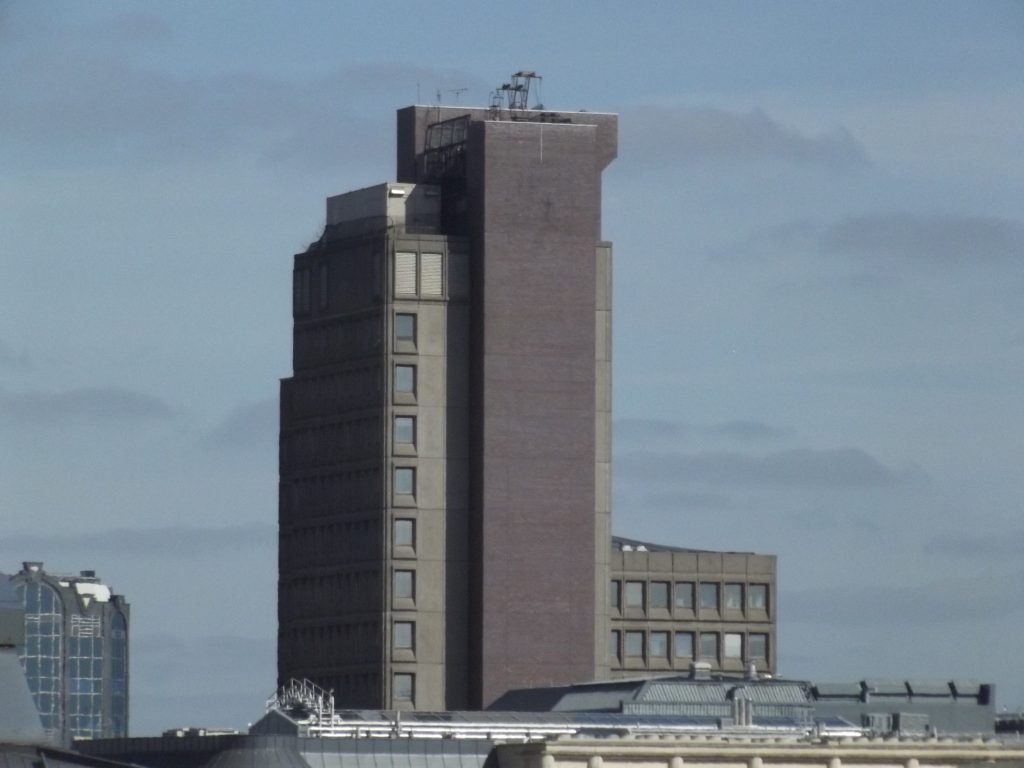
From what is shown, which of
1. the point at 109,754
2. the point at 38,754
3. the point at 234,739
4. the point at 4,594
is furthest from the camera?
the point at 109,754

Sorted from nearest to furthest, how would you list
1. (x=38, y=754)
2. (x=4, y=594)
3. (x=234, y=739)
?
(x=38, y=754)
(x=4, y=594)
(x=234, y=739)

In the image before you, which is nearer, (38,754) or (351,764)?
(38,754)

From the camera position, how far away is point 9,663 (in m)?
127

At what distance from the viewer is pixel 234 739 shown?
183m

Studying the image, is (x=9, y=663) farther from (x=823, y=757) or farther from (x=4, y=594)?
(x=823, y=757)

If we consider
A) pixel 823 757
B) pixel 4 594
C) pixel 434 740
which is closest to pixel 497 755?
pixel 434 740

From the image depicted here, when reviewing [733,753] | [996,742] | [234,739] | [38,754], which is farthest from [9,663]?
[996,742]

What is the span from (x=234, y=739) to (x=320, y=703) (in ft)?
56.0

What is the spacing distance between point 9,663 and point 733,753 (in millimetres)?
68487

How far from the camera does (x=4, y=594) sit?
433 feet

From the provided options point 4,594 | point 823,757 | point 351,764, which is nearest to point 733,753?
point 823,757

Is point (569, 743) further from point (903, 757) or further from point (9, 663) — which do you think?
point (9, 663)

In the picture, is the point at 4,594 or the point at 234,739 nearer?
the point at 4,594

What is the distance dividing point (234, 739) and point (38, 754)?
58806 millimetres
